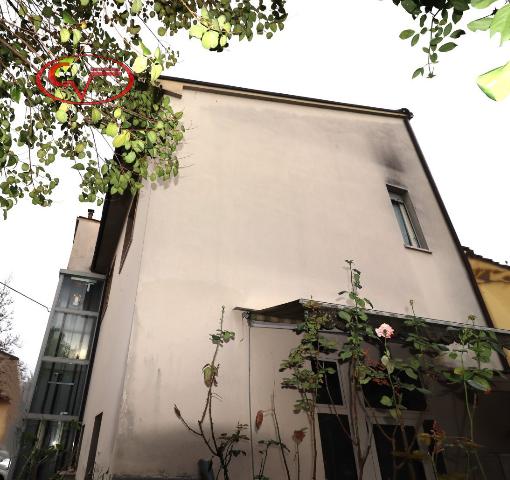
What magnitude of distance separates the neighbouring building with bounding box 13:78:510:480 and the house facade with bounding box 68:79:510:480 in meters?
0.02

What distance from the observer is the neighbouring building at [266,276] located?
166 inches

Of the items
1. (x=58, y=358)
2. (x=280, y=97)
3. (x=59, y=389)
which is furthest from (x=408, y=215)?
(x=59, y=389)

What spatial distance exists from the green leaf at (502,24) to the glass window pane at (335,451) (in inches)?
185

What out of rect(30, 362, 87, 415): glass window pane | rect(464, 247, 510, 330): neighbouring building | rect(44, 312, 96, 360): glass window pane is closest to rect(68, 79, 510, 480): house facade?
rect(464, 247, 510, 330): neighbouring building

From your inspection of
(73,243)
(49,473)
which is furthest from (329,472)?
(73,243)

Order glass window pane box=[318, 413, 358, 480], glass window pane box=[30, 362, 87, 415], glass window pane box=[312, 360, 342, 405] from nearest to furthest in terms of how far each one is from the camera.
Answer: glass window pane box=[318, 413, 358, 480] → glass window pane box=[312, 360, 342, 405] → glass window pane box=[30, 362, 87, 415]

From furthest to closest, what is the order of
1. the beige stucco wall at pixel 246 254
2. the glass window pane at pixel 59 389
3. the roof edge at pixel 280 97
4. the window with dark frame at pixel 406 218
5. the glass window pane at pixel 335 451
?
the glass window pane at pixel 59 389, the window with dark frame at pixel 406 218, the roof edge at pixel 280 97, the glass window pane at pixel 335 451, the beige stucco wall at pixel 246 254

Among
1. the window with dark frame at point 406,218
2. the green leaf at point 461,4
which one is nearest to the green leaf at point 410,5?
Answer: the green leaf at point 461,4

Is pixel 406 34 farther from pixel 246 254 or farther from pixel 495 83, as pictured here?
pixel 246 254

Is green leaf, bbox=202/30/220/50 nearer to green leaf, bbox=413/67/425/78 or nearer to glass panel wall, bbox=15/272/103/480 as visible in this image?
green leaf, bbox=413/67/425/78

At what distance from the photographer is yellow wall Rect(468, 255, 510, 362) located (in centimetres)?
886

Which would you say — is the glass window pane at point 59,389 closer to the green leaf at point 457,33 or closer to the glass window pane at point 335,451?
the glass window pane at point 335,451

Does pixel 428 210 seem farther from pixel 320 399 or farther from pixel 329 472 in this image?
pixel 329 472

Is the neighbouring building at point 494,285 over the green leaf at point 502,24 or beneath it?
over
